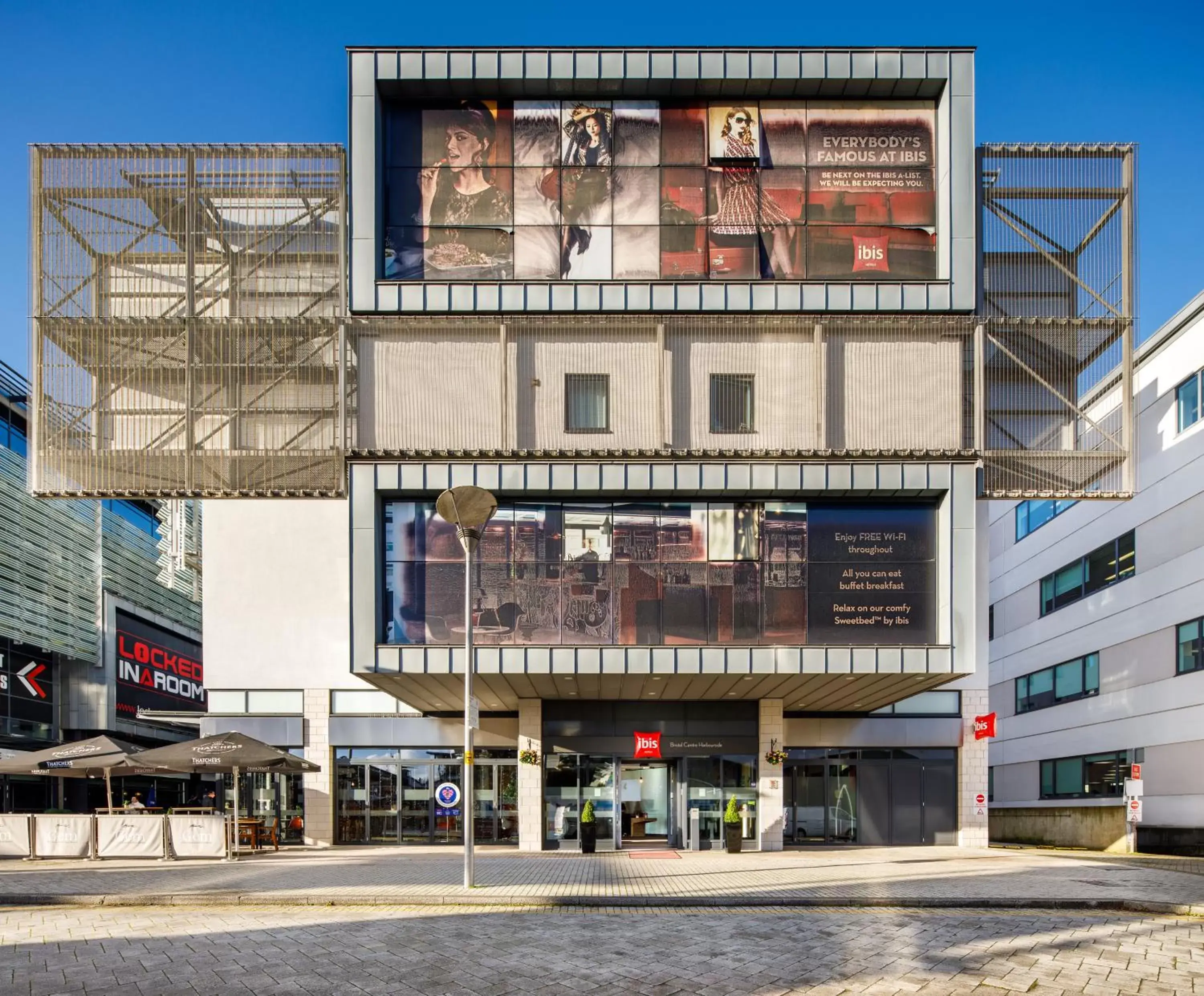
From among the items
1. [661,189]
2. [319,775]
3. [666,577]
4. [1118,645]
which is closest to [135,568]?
[319,775]

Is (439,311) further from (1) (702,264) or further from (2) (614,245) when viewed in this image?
(1) (702,264)

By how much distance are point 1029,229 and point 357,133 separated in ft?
52.5

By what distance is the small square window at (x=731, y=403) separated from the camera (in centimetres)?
2445

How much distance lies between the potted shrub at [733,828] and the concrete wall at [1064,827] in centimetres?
1465

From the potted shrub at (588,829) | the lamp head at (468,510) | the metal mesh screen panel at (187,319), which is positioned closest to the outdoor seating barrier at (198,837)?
the metal mesh screen panel at (187,319)

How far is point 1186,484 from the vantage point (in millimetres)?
33094

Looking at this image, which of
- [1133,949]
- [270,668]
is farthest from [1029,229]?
[270,668]

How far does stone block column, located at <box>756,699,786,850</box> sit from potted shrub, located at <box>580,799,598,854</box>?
4.39m

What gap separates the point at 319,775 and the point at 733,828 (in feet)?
38.2

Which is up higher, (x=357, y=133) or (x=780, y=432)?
(x=357, y=133)

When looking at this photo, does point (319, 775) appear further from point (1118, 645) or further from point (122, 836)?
point (1118, 645)

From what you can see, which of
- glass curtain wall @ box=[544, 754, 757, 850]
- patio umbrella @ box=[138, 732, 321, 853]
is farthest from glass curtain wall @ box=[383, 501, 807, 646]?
glass curtain wall @ box=[544, 754, 757, 850]

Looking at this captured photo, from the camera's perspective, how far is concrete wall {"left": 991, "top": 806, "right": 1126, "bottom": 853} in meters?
35.0

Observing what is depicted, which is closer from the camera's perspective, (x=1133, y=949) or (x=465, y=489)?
(x=1133, y=949)
